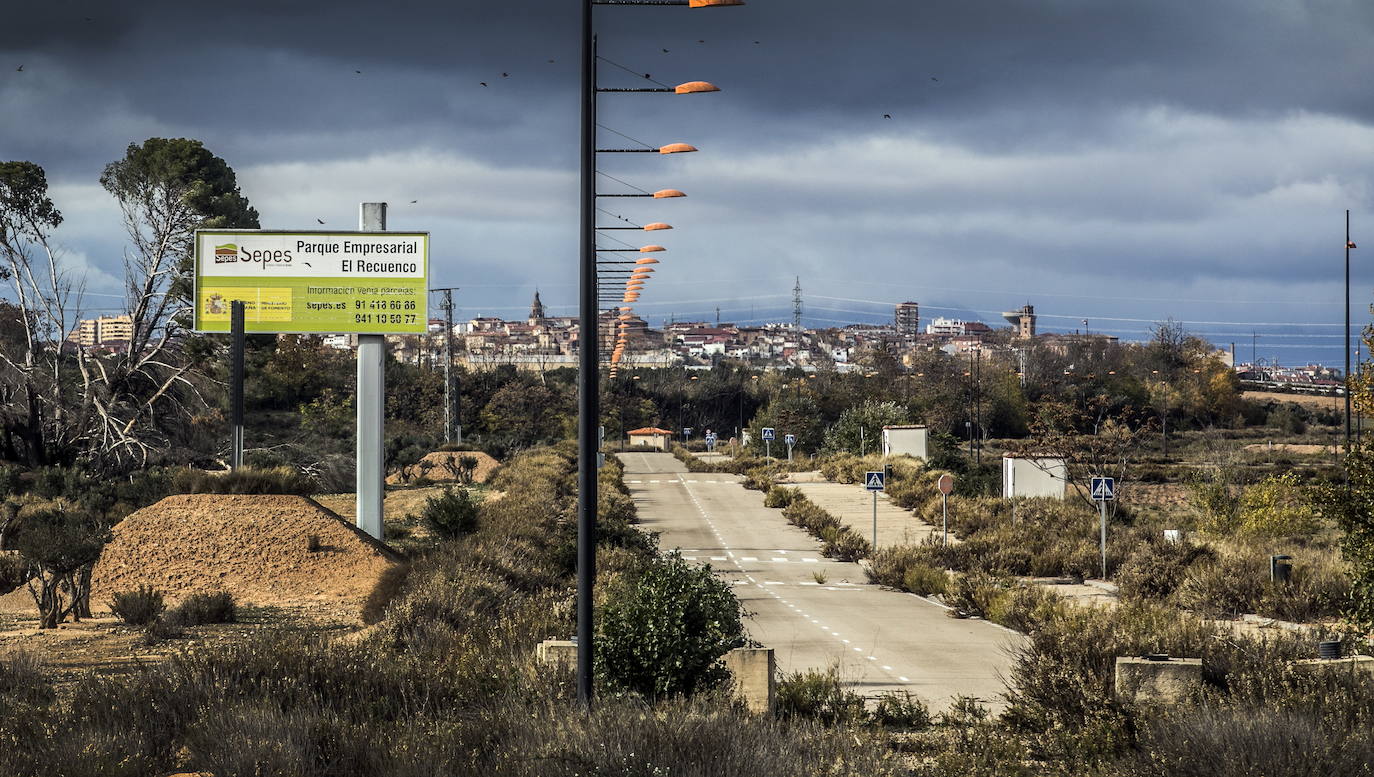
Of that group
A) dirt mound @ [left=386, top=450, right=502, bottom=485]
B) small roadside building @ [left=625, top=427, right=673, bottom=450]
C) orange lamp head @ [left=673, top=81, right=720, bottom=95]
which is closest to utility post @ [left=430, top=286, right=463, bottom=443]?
dirt mound @ [left=386, top=450, right=502, bottom=485]

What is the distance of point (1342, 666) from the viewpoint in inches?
386

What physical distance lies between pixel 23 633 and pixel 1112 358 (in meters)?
136

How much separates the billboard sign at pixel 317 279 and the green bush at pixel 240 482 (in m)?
3.01

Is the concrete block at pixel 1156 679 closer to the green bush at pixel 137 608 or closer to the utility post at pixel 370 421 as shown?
the green bush at pixel 137 608

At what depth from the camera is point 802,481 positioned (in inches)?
2085

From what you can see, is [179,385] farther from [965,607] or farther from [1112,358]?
[1112,358]

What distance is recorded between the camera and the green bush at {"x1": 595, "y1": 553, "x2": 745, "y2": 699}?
9641mm

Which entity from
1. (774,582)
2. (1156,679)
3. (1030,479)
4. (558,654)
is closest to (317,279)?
(774,582)

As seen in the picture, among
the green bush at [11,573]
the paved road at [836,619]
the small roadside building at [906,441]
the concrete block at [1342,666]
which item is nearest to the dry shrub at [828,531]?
the paved road at [836,619]

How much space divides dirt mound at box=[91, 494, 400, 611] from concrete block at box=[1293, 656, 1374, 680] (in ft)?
44.4

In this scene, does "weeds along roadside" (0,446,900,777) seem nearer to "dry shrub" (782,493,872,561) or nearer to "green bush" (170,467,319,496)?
"green bush" (170,467,319,496)

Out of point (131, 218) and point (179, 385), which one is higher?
point (131, 218)

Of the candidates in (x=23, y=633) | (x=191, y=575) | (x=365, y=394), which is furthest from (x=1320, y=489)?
(x=365, y=394)

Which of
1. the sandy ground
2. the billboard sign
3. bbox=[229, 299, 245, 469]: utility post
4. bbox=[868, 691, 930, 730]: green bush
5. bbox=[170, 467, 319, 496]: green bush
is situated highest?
the billboard sign
